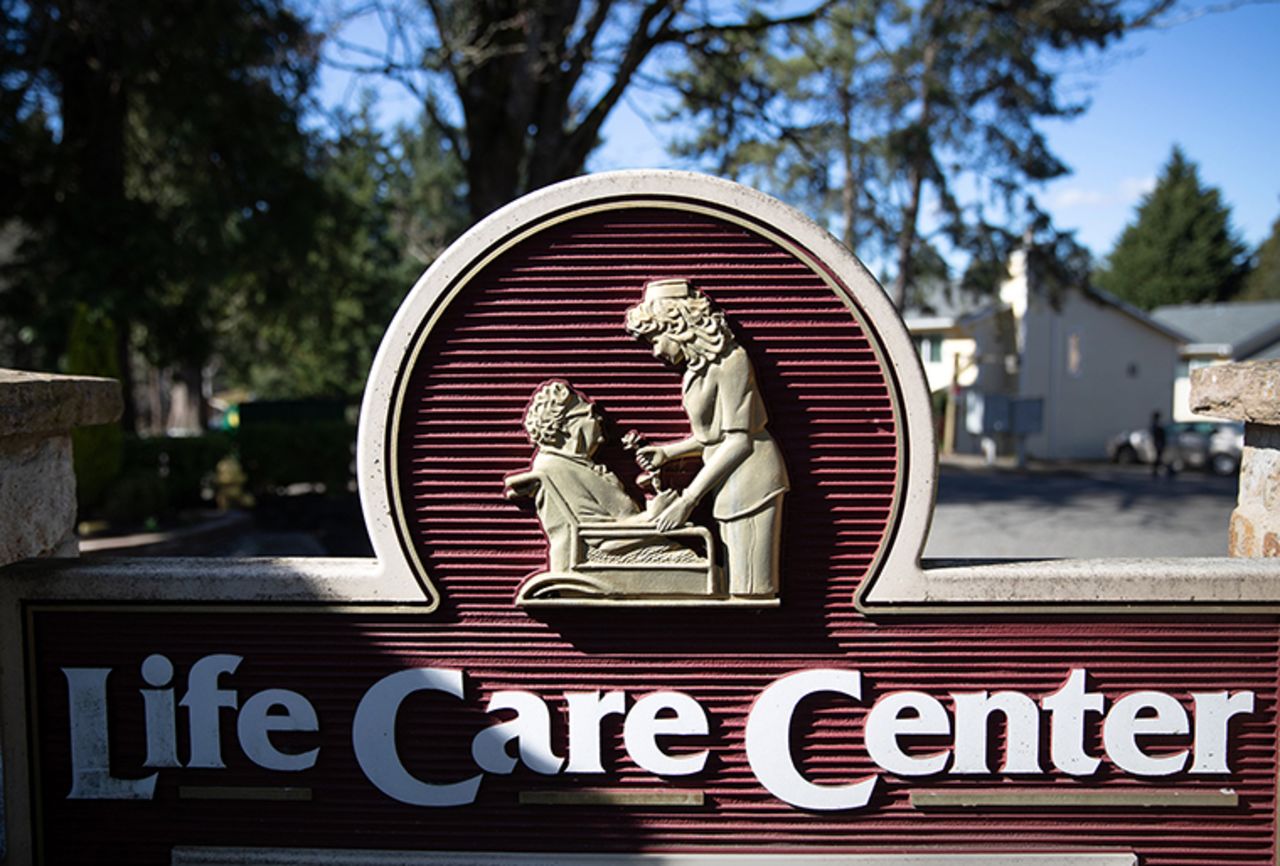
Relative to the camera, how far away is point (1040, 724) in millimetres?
3094

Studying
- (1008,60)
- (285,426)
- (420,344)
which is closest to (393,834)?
(420,344)

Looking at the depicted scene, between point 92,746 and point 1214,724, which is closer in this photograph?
point 1214,724

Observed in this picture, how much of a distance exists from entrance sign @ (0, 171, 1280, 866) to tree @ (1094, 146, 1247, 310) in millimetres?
54839

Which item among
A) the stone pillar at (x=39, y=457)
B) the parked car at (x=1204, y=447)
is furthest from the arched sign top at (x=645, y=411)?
the parked car at (x=1204, y=447)

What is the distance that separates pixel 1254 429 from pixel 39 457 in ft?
14.1

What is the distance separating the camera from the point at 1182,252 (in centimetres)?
5125

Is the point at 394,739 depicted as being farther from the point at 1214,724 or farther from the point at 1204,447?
the point at 1204,447

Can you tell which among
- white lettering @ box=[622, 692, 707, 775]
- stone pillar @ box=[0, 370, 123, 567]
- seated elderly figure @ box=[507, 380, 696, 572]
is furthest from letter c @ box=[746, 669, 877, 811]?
stone pillar @ box=[0, 370, 123, 567]

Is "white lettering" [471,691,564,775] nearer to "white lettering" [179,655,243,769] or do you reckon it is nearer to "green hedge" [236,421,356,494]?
"white lettering" [179,655,243,769]

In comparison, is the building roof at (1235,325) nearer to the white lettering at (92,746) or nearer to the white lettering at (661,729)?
the white lettering at (661,729)

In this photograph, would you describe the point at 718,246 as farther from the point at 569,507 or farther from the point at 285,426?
the point at 285,426

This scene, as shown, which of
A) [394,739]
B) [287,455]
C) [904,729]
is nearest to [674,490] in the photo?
[904,729]

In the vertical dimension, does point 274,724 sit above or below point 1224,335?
below

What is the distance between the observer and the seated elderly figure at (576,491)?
9.85ft
